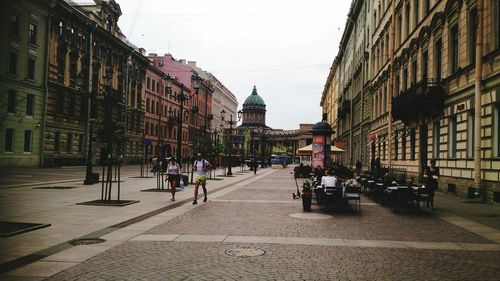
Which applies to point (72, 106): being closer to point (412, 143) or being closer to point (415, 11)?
point (412, 143)

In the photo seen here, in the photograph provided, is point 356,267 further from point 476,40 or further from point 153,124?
point 153,124

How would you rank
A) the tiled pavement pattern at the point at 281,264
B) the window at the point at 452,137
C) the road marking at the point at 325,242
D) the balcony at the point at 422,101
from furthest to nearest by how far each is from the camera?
the balcony at the point at 422,101
the window at the point at 452,137
the road marking at the point at 325,242
the tiled pavement pattern at the point at 281,264

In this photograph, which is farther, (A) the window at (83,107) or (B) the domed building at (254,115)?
(B) the domed building at (254,115)

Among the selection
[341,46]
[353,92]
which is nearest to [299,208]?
[353,92]

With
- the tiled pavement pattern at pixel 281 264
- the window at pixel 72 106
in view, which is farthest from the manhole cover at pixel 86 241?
the window at pixel 72 106

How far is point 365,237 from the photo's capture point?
9.95 meters

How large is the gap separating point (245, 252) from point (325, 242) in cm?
195

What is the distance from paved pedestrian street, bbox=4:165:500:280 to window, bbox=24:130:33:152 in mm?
28558

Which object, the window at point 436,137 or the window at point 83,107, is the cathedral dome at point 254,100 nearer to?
the window at point 83,107

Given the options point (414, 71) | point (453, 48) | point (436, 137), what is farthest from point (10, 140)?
point (453, 48)

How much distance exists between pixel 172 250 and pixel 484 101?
14258mm

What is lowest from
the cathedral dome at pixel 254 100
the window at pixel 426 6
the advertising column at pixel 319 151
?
the advertising column at pixel 319 151

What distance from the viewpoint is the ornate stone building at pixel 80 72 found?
41.1 metres

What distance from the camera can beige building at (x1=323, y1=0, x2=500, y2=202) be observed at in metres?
17.2
